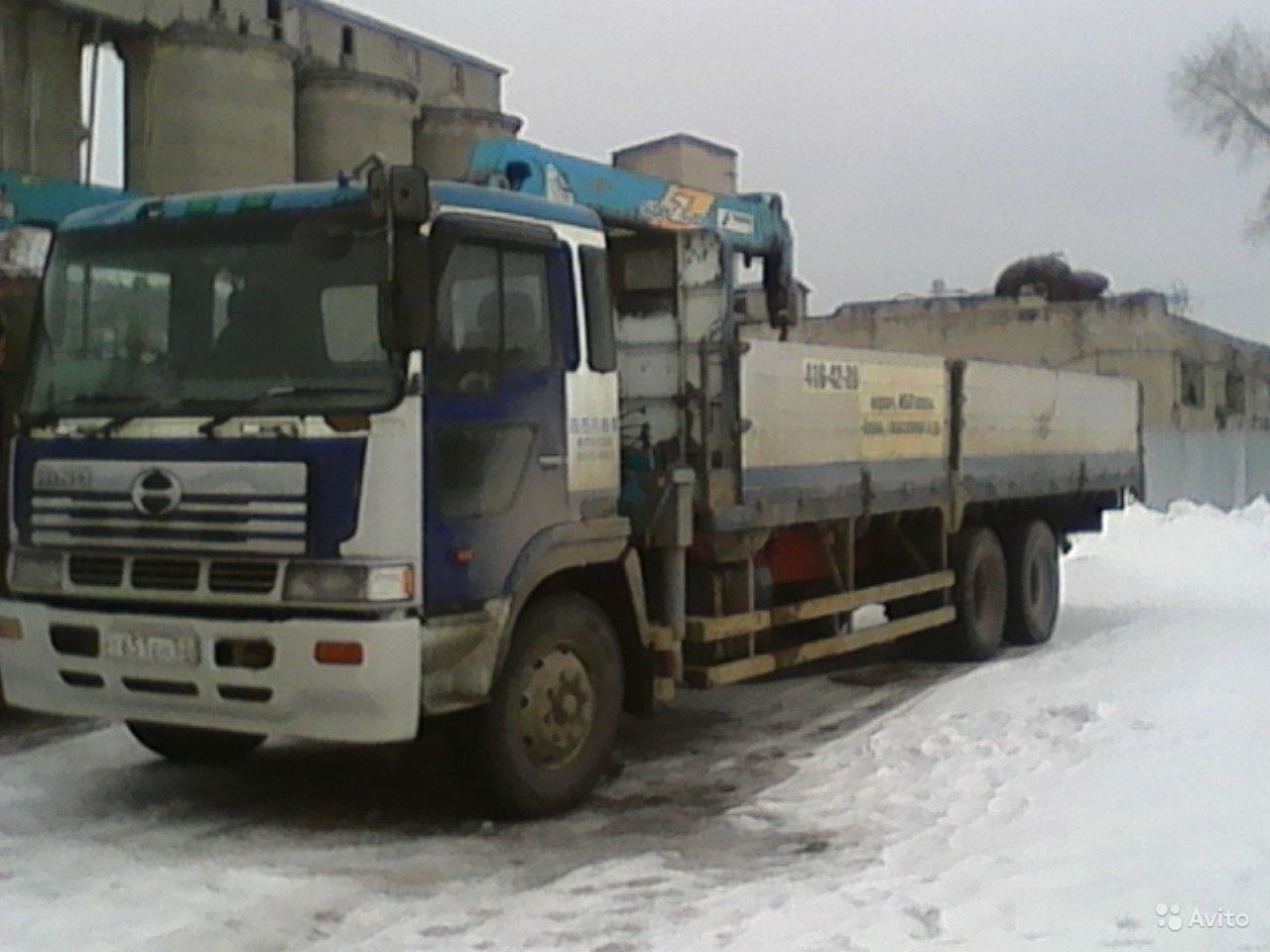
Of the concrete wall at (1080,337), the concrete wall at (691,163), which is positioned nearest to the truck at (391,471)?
the concrete wall at (691,163)

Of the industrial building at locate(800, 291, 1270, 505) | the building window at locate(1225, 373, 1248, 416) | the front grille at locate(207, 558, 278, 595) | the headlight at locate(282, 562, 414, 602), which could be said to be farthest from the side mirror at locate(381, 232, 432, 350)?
the building window at locate(1225, 373, 1248, 416)

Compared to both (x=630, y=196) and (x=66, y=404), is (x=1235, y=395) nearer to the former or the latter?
(x=630, y=196)

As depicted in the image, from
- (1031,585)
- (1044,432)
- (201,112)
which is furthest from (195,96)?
(1031,585)

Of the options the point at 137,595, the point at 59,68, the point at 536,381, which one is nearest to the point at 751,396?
the point at 536,381

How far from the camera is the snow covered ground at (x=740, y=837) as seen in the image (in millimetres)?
4848

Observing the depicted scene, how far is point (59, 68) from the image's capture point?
78.6ft

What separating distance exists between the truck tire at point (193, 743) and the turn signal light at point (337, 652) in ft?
6.52

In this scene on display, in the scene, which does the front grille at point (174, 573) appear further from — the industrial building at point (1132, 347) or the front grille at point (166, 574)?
the industrial building at point (1132, 347)

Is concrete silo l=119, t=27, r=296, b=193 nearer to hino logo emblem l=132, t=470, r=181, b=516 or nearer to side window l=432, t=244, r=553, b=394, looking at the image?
side window l=432, t=244, r=553, b=394

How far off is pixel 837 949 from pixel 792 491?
3.79 m

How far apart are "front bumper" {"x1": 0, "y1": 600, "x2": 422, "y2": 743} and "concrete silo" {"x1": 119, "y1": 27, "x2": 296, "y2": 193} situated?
1865cm

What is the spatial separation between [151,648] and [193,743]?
Result: 5.85 ft

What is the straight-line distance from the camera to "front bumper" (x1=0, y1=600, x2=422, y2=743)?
561cm

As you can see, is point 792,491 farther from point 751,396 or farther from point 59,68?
point 59,68
